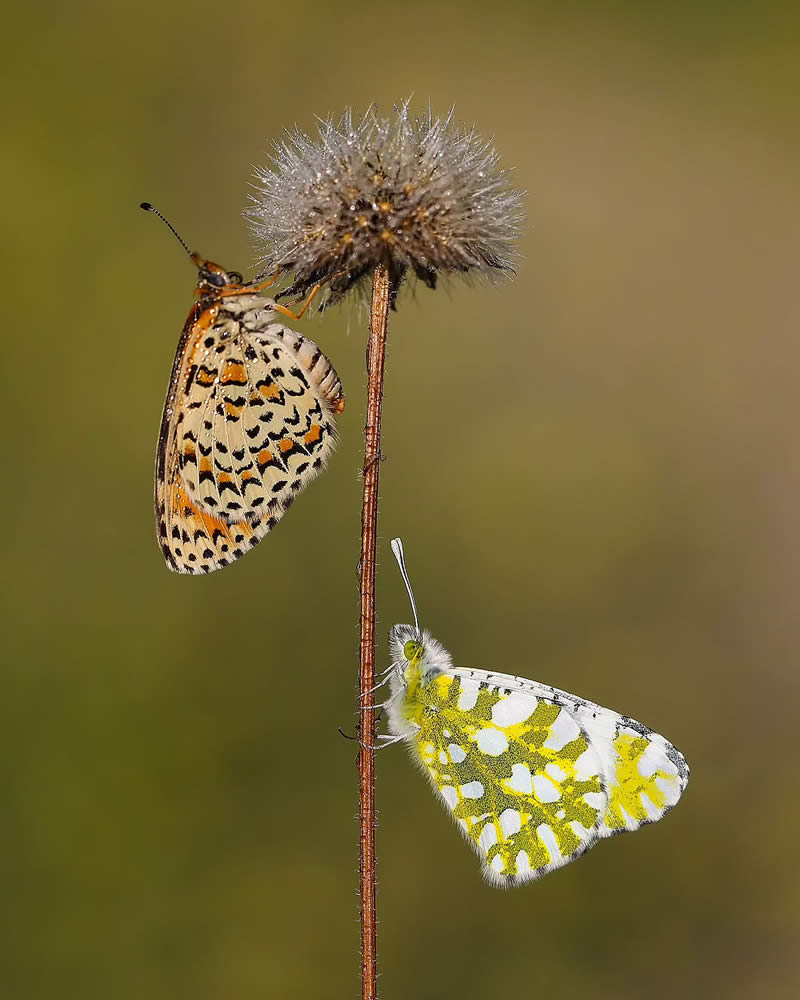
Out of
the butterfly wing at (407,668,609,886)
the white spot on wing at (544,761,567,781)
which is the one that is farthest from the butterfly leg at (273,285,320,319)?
the white spot on wing at (544,761,567,781)

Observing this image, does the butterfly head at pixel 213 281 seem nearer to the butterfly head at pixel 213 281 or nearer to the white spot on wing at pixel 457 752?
the butterfly head at pixel 213 281

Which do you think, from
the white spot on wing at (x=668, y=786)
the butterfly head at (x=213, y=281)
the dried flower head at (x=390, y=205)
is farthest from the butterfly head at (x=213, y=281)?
the white spot on wing at (x=668, y=786)

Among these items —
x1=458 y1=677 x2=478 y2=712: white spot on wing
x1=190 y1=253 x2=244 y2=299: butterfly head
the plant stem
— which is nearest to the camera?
the plant stem

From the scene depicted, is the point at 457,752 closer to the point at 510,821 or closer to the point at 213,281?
the point at 510,821

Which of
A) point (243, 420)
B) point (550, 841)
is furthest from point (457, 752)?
point (243, 420)

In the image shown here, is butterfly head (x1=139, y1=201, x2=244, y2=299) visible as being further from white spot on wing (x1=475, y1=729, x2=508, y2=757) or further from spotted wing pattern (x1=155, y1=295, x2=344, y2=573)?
white spot on wing (x1=475, y1=729, x2=508, y2=757)

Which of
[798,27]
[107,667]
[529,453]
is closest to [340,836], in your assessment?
[107,667]
